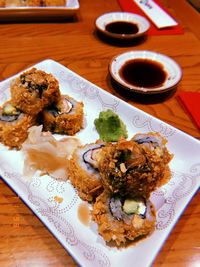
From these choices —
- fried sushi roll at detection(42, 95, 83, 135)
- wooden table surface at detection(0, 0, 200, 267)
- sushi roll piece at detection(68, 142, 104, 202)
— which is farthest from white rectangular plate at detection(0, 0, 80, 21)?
sushi roll piece at detection(68, 142, 104, 202)

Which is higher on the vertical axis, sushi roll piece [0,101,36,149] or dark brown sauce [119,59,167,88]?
dark brown sauce [119,59,167,88]

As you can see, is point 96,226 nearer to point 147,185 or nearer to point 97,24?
point 147,185

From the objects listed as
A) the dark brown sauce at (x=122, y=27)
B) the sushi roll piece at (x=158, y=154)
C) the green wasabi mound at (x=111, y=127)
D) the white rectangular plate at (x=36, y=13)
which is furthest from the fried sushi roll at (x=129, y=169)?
the white rectangular plate at (x=36, y=13)

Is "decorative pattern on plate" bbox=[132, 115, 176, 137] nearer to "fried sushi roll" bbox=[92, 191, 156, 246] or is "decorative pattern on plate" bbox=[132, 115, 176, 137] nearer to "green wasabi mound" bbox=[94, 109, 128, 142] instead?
"green wasabi mound" bbox=[94, 109, 128, 142]

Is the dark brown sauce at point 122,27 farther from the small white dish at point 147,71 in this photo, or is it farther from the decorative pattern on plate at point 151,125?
the decorative pattern on plate at point 151,125

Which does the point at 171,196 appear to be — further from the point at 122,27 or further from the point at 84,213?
the point at 122,27

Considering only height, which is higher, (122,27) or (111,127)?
(122,27)

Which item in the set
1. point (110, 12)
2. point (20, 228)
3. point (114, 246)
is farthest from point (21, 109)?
point (110, 12)

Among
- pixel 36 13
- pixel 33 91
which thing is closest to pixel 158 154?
pixel 33 91
